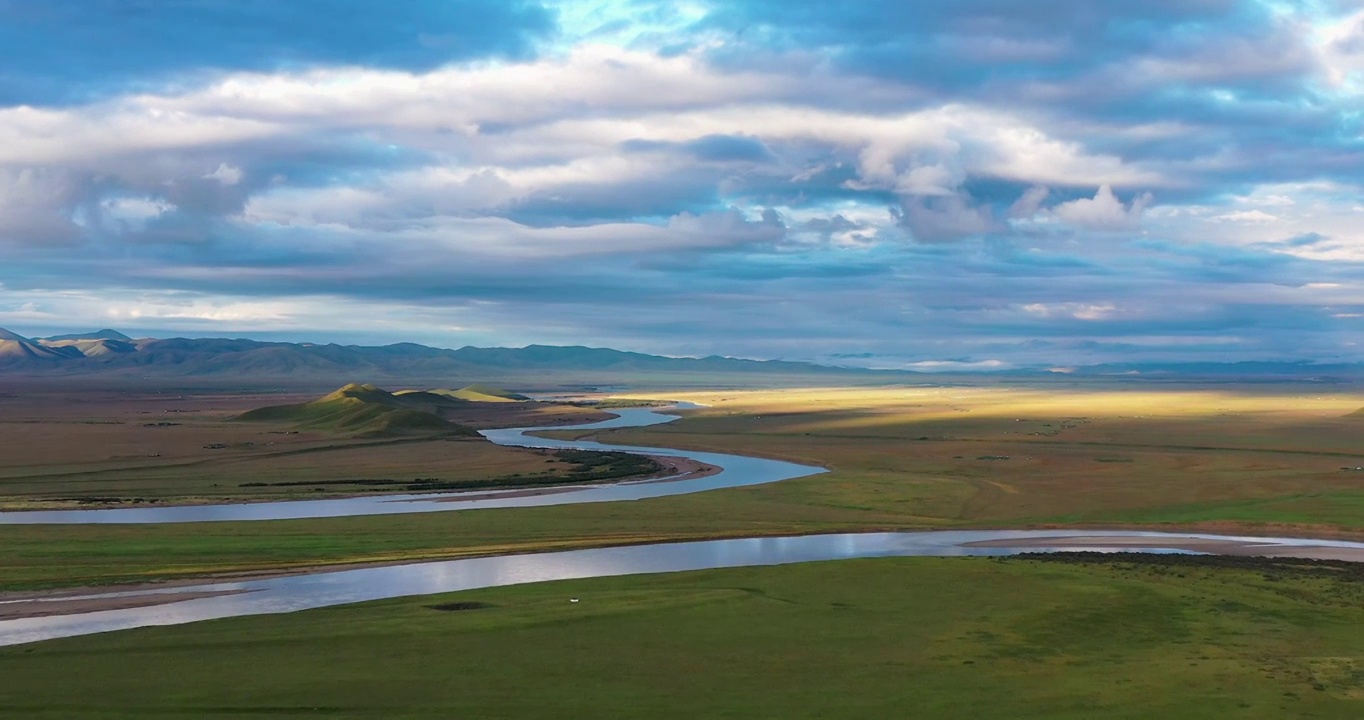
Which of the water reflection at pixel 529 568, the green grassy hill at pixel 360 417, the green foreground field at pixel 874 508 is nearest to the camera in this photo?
the water reflection at pixel 529 568

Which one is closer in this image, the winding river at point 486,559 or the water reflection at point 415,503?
the winding river at point 486,559

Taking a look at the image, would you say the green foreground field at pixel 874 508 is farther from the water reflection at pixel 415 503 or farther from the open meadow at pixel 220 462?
the open meadow at pixel 220 462

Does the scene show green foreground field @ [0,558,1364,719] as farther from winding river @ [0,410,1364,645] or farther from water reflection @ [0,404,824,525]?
water reflection @ [0,404,824,525]

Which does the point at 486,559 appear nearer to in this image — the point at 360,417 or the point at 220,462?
the point at 220,462

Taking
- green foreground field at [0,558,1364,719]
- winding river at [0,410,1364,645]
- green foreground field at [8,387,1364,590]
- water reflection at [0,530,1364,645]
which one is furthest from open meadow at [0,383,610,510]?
green foreground field at [0,558,1364,719]

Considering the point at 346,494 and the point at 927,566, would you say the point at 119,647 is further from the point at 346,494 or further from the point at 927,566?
the point at 346,494

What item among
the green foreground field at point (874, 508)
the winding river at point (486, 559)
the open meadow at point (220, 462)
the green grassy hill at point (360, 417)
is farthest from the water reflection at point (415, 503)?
the green grassy hill at point (360, 417)
